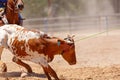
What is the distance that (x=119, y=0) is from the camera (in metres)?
41.1

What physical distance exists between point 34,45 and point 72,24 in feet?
61.4

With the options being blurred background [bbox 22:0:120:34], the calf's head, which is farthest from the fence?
the calf's head

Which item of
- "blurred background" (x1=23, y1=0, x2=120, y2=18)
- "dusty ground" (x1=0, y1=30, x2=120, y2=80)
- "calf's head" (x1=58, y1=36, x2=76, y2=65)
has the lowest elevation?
"blurred background" (x1=23, y1=0, x2=120, y2=18)

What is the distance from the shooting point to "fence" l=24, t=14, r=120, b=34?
79.5 feet

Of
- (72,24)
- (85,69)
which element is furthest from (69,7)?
(85,69)

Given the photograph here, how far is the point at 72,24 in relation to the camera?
2580cm

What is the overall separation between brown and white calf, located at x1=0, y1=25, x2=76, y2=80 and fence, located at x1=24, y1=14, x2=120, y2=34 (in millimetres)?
15851

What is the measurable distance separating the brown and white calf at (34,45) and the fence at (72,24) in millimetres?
15851

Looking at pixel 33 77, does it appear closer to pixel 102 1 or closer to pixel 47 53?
pixel 47 53

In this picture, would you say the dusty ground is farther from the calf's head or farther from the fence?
the fence

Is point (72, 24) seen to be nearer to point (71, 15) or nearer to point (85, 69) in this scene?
point (71, 15)

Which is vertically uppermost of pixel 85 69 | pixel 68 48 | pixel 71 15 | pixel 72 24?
pixel 68 48

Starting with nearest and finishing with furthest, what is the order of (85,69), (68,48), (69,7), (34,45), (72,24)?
(34,45) < (68,48) < (85,69) < (72,24) < (69,7)

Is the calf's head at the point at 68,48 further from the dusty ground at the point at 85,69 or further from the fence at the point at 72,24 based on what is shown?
the fence at the point at 72,24
